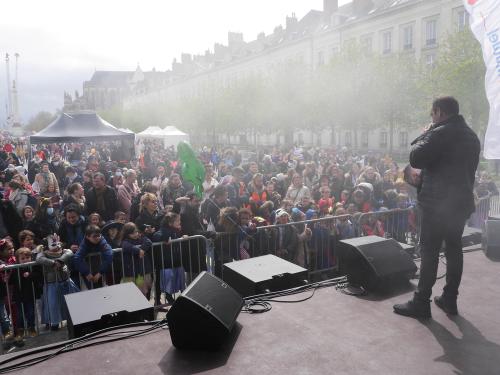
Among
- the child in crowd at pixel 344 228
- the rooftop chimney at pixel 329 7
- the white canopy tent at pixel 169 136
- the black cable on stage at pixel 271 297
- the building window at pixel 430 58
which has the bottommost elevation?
the black cable on stage at pixel 271 297

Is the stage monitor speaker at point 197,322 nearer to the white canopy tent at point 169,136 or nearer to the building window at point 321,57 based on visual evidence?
the white canopy tent at point 169,136

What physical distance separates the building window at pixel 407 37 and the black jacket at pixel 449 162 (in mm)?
44269

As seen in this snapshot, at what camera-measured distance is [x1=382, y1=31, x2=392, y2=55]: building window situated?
4625 centimetres

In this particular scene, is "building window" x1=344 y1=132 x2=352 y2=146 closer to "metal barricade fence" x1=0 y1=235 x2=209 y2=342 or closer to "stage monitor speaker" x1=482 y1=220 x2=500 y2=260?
"stage monitor speaker" x1=482 y1=220 x2=500 y2=260

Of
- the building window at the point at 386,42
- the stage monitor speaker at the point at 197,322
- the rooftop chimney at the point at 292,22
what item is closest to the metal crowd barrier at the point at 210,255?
the stage monitor speaker at the point at 197,322

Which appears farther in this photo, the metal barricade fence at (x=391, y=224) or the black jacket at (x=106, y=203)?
the black jacket at (x=106, y=203)

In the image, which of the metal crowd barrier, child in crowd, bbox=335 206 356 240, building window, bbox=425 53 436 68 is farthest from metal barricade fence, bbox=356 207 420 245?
building window, bbox=425 53 436 68

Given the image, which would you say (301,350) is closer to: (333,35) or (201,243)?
(201,243)

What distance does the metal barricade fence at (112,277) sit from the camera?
17.9 feet

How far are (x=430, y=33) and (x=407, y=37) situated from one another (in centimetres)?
269

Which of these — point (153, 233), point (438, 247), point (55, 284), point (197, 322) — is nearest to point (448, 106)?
point (438, 247)

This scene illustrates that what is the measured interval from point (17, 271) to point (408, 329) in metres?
4.40

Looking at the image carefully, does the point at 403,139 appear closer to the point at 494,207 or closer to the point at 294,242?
the point at 494,207

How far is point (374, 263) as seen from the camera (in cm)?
496
